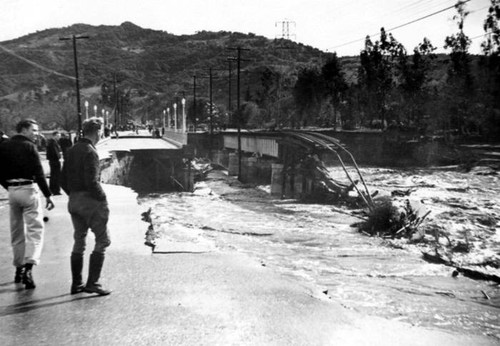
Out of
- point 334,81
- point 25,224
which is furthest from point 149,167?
point 25,224

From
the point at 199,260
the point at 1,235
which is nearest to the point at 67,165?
the point at 199,260

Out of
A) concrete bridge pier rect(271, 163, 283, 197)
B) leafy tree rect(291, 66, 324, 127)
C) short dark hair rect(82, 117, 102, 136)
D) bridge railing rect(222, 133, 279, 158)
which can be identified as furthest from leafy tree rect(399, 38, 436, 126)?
short dark hair rect(82, 117, 102, 136)

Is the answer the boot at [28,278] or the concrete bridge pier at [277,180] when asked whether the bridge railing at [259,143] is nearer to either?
the concrete bridge pier at [277,180]

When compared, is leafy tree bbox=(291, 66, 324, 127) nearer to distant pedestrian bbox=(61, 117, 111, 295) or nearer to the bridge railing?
the bridge railing

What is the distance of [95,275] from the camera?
4938 millimetres

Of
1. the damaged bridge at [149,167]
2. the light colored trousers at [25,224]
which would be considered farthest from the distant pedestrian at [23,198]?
the damaged bridge at [149,167]

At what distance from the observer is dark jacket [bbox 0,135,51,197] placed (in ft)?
16.7

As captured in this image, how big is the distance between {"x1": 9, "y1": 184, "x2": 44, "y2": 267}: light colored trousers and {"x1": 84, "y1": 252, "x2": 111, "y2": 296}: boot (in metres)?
0.73

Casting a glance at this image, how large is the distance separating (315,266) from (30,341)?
668cm

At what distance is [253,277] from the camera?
5.86m

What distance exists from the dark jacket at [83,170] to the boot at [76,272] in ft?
2.26

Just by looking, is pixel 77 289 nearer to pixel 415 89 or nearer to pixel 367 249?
pixel 367 249

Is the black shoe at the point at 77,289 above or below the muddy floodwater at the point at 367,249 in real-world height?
above

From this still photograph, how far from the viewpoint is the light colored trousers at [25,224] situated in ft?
16.7
